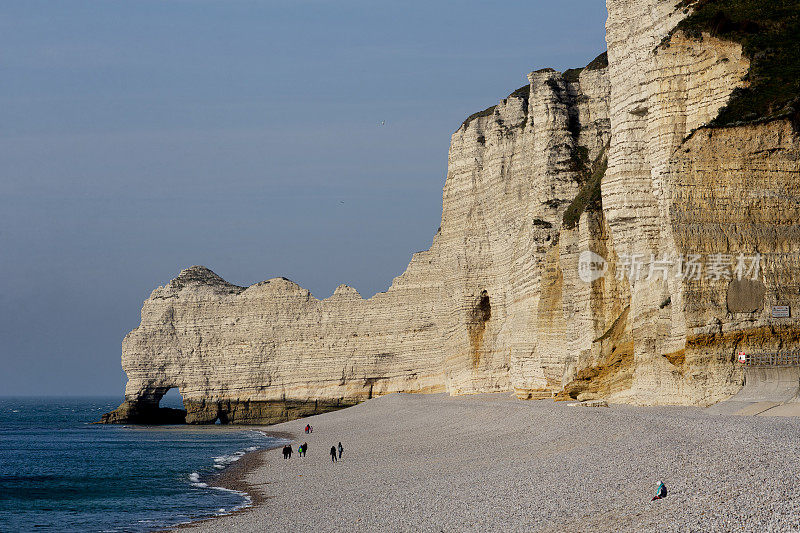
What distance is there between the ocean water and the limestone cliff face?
35.3 feet

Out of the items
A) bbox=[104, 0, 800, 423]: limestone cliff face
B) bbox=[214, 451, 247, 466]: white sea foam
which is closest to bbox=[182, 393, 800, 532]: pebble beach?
bbox=[104, 0, 800, 423]: limestone cliff face

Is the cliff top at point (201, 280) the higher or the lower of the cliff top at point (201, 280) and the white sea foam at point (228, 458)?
the higher

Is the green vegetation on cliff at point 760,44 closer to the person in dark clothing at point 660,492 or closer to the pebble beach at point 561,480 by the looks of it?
the pebble beach at point 561,480

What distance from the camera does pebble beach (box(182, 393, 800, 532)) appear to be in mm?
11273

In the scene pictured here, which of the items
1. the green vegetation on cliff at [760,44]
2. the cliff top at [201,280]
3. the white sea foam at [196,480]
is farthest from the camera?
the cliff top at [201,280]

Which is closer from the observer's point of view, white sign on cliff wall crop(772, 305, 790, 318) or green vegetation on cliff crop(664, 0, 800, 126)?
white sign on cliff wall crop(772, 305, 790, 318)

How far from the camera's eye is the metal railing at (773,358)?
19.6 metres

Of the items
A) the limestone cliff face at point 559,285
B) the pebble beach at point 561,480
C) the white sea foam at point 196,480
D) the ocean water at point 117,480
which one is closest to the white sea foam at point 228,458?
the ocean water at point 117,480

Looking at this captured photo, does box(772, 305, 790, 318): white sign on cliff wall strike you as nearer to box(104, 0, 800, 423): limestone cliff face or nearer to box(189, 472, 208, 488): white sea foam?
box(104, 0, 800, 423): limestone cliff face

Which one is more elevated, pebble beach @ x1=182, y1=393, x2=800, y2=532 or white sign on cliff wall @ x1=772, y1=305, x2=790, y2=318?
white sign on cliff wall @ x1=772, y1=305, x2=790, y2=318

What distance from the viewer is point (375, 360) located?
56281 mm

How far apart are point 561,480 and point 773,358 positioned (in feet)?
25.8

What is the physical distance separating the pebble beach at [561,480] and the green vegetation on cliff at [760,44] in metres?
7.16

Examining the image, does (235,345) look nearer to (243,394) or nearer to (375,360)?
(243,394)
